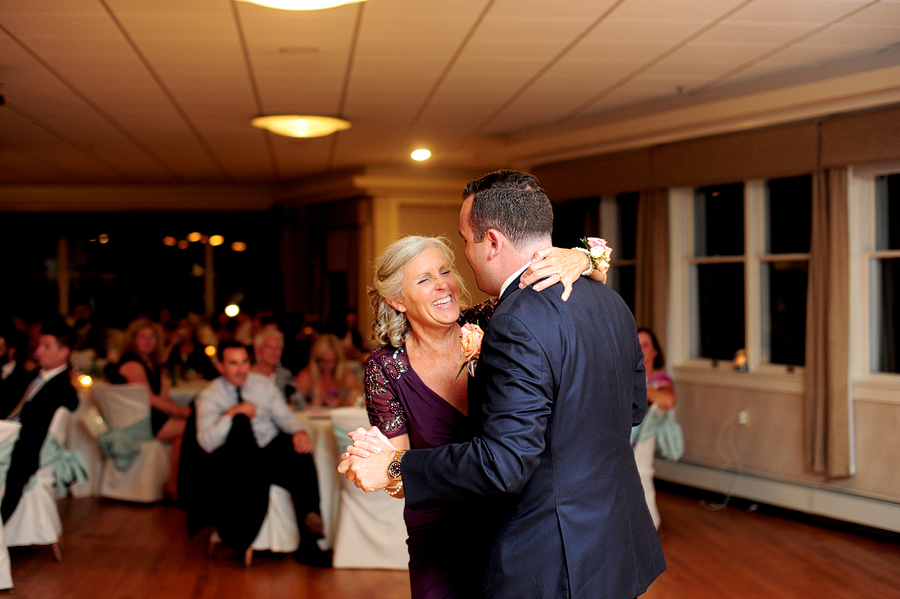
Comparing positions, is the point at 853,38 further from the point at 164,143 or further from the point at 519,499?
the point at 164,143

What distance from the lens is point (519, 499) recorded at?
5.49ft

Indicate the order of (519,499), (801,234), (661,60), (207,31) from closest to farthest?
(519,499) < (207,31) < (661,60) < (801,234)

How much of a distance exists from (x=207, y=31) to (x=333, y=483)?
278 cm

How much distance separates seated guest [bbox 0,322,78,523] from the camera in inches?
183

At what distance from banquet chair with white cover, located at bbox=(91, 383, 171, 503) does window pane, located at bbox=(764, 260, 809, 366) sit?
16.3 ft

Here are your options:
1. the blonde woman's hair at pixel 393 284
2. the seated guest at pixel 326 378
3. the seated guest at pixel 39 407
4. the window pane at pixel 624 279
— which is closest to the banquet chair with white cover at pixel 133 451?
the seated guest at pixel 39 407

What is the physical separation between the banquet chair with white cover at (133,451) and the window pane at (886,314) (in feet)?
17.9

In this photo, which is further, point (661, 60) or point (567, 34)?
point (661, 60)

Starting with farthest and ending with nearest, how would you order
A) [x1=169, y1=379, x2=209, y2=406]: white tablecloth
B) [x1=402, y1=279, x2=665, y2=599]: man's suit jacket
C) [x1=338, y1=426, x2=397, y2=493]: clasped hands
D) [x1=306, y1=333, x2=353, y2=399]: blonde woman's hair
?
[x1=169, y1=379, x2=209, y2=406]: white tablecloth
[x1=306, y1=333, x2=353, y2=399]: blonde woman's hair
[x1=338, y1=426, x2=397, y2=493]: clasped hands
[x1=402, y1=279, x2=665, y2=599]: man's suit jacket

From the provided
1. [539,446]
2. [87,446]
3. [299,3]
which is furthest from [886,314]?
[87,446]

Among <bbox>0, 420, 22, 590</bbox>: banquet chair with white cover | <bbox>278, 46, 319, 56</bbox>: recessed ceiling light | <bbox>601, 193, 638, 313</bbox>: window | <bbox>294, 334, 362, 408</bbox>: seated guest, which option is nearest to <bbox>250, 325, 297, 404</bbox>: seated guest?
<bbox>294, 334, 362, 408</bbox>: seated guest

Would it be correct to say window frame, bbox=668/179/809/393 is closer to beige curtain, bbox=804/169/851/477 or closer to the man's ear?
beige curtain, bbox=804/169/851/477

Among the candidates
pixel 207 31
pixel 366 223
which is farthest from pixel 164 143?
pixel 207 31

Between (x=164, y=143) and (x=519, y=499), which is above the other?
(x=164, y=143)
